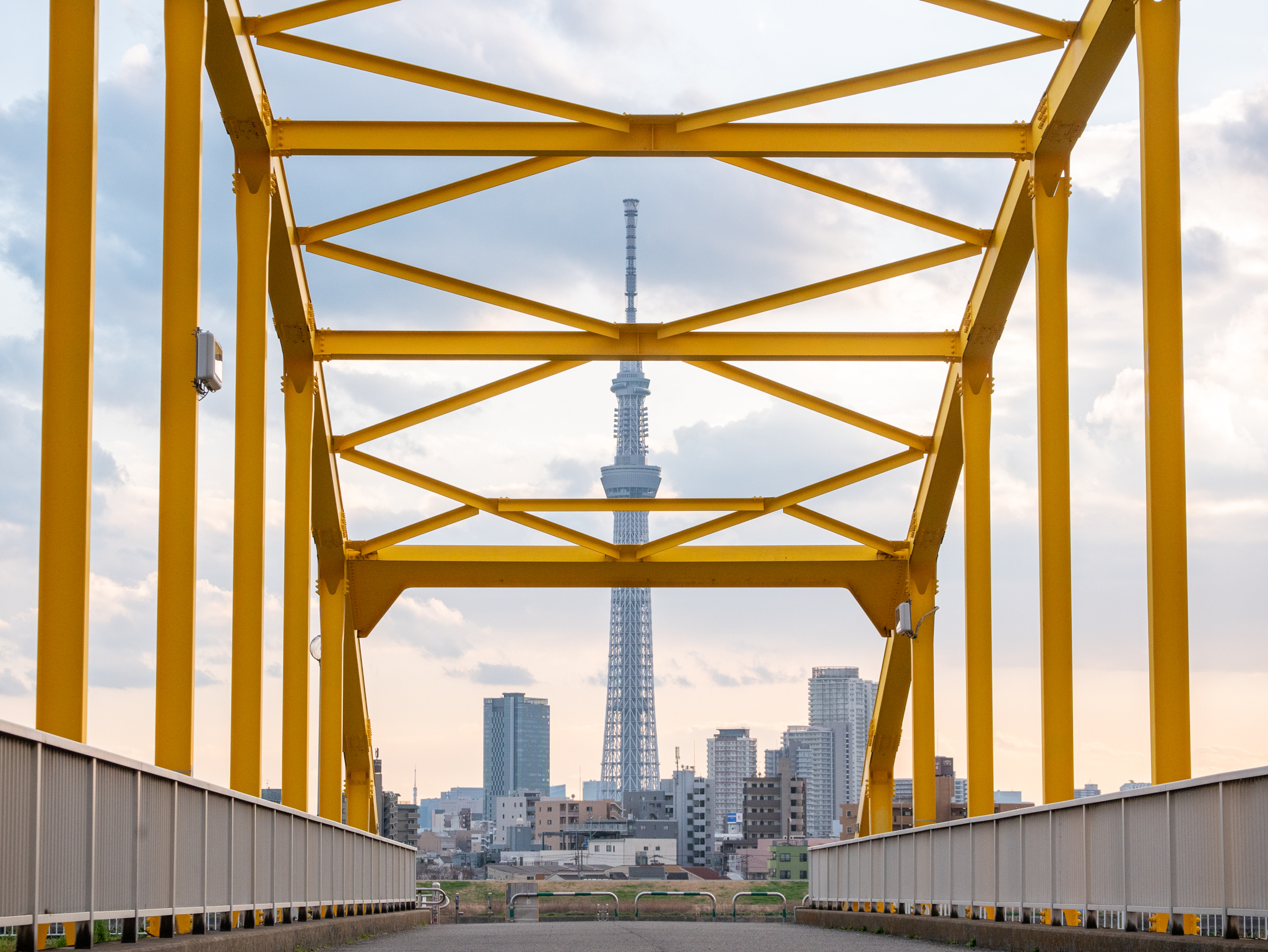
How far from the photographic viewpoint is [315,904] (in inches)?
585

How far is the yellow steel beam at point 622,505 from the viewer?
24.6 m

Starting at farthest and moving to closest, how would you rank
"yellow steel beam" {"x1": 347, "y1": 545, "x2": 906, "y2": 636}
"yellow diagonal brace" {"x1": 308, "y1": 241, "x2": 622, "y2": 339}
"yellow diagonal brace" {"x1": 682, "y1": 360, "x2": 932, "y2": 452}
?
"yellow steel beam" {"x1": 347, "y1": 545, "x2": 906, "y2": 636} < "yellow diagonal brace" {"x1": 682, "y1": 360, "x2": 932, "y2": 452} < "yellow diagonal brace" {"x1": 308, "y1": 241, "x2": 622, "y2": 339}

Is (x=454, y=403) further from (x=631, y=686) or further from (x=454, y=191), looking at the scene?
(x=631, y=686)

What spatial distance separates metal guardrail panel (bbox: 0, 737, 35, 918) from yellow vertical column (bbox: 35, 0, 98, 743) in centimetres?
301

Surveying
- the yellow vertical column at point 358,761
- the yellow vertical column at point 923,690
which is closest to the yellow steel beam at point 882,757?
the yellow vertical column at point 923,690

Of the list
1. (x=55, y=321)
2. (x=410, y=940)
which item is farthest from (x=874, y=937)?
(x=55, y=321)

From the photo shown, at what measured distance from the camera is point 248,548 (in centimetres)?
1591

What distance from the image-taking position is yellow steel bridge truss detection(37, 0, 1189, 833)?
11617 millimetres

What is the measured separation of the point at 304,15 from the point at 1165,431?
872 centimetres

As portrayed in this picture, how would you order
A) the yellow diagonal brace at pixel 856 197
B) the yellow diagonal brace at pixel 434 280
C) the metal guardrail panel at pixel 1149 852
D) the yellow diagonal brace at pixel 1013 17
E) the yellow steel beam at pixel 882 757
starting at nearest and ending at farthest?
the metal guardrail panel at pixel 1149 852 → the yellow diagonal brace at pixel 1013 17 → the yellow diagonal brace at pixel 856 197 → the yellow diagonal brace at pixel 434 280 → the yellow steel beam at pixel 882 757

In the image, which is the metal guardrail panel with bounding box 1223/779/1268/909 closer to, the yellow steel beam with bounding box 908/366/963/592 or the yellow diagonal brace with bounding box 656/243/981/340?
the yellow diagonal brace with bounding box 656/243/981/340

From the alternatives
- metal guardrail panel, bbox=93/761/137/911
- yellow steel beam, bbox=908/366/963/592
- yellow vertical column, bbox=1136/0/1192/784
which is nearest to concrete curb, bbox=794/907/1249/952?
yellow vertical column, bbox=1136/0/1192/784

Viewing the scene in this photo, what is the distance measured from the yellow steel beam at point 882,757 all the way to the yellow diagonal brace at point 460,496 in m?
6.86

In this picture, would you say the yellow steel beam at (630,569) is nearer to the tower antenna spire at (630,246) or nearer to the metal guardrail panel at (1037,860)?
the metal guardrail panel at (1037,860)
